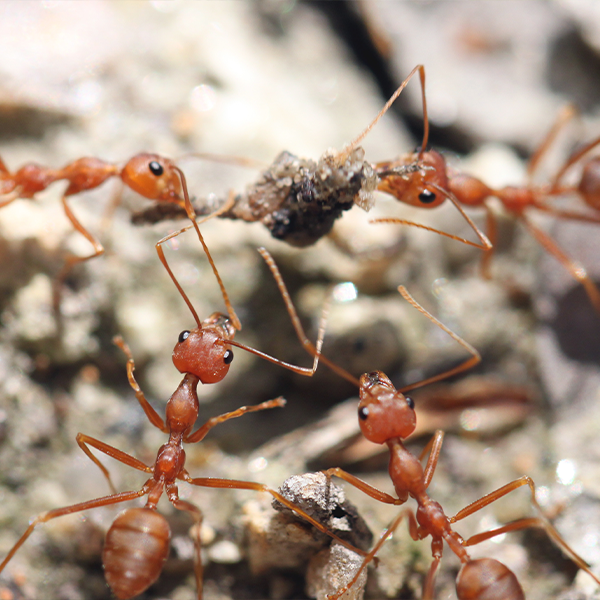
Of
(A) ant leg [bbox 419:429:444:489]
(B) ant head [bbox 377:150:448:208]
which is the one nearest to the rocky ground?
(A) ant leg [bbox 419:429:444:489]

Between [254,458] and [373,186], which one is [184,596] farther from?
[373,186]

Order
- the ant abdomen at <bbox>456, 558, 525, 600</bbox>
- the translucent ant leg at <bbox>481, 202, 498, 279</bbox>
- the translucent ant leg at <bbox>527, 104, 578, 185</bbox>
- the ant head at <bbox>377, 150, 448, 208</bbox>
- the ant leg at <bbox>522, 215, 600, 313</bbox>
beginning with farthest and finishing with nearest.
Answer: the translucent ant leg at <bbox>527, 104, 578, 185</bbox>
the translucent ant leg at <bbox>481, 202, 498, 279</bbox>
the ant leg at <bbox>522, 215, 600, 313</bbox>
the ant head at <bbox>377, 150, 448, 208</bbox>
the ant abdomen at <bbox>456, 558, 525, 600</bbox>

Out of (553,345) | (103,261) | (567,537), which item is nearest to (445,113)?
(553,345)

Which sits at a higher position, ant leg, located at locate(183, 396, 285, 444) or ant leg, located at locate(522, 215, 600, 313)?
ant leg, located at locate(522, 215, 600, 313)

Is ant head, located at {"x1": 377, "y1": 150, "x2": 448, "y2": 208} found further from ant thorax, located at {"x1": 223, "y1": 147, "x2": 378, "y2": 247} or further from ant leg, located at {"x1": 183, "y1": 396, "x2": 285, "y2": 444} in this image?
ant leg, located at {"x1": 183, "y1": 396, "x2": 285, "y2": 444}

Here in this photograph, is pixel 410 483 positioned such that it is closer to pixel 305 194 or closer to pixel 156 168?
pixel 305 194
